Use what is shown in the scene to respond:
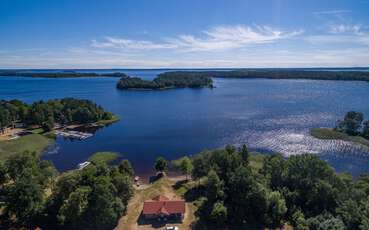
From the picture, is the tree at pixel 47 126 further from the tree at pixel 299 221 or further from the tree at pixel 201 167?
the tree at pixel 299 221

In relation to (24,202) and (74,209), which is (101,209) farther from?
(24,202)

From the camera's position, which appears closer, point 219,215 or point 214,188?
point 219,215

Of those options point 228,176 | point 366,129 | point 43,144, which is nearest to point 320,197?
point 228,176

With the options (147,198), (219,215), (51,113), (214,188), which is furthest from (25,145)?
(219,215)

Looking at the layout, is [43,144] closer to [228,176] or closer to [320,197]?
[228,176]

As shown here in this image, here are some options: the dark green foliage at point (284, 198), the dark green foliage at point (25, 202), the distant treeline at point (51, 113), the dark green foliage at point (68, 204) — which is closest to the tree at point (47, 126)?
the distant treeline at point (51, 113)

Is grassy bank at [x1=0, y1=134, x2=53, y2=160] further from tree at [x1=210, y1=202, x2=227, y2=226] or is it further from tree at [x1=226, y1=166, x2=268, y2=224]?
tree at [x1=226, y1=166, x2=268, y2=224]

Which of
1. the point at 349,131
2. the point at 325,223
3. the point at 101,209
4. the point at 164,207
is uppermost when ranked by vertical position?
the point at 101,209

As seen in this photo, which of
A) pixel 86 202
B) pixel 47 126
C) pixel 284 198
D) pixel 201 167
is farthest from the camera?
pixel 47 126
